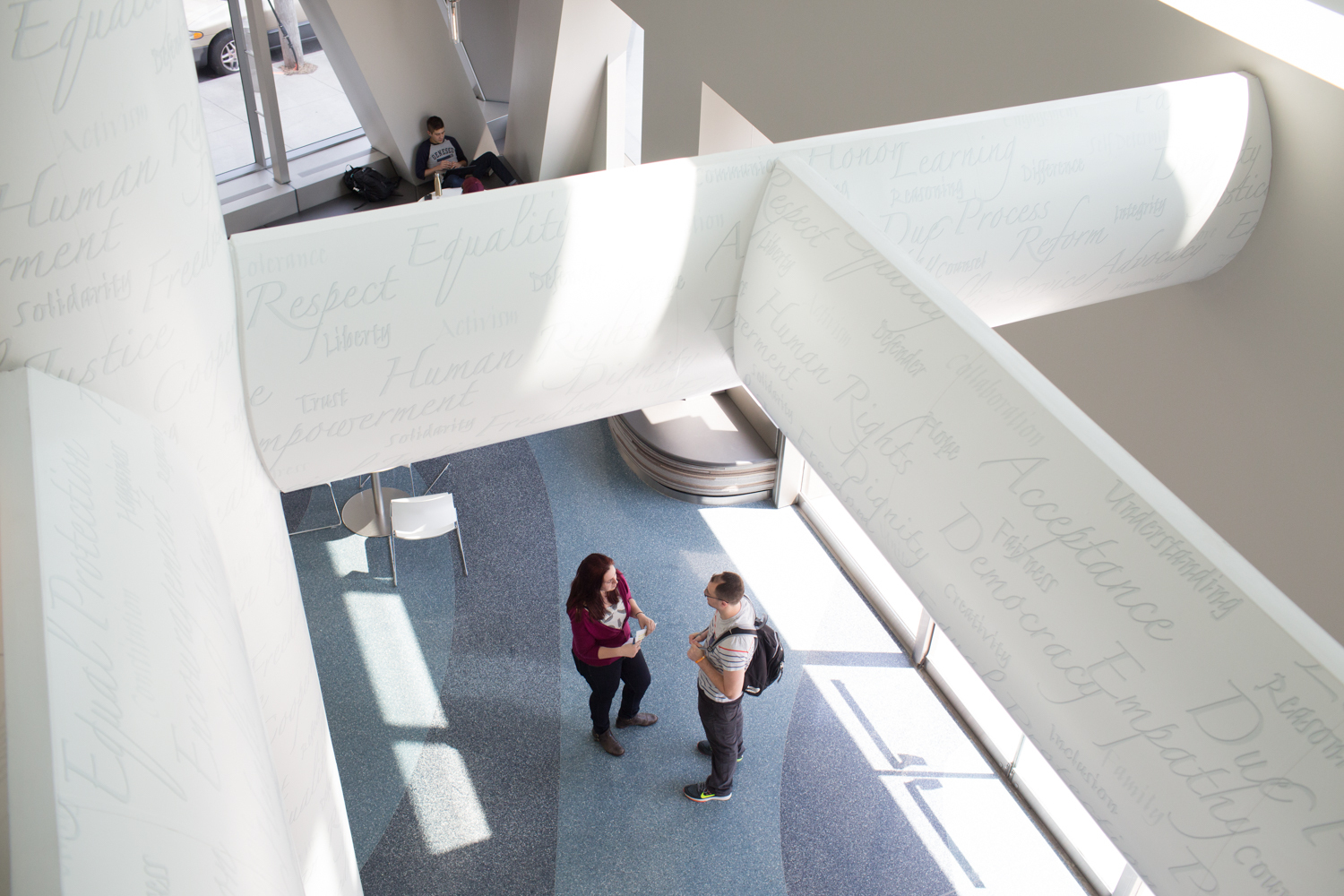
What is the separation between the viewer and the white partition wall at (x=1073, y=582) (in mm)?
1569

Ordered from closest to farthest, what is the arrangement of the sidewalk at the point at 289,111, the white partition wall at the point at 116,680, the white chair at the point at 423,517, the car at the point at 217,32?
the white partition wall at the point at 116,680 < the white chair at the point at 423,517 < the car at the point at 217,32 < the sidewalk at the point at 289,111

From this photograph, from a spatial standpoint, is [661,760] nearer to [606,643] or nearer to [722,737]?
[722,737]

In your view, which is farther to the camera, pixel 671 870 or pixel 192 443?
pixel 671 870

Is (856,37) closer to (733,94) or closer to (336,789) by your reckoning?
(733,94)

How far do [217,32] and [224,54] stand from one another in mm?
204

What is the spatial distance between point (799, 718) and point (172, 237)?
4.23 metres

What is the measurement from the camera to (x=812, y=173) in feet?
8.52

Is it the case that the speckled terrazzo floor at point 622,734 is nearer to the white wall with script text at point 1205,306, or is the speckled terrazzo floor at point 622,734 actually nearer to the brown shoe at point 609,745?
the brown shoe at point 609,745

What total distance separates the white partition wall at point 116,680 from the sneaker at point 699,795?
125 inches

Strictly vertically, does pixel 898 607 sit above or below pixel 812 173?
below

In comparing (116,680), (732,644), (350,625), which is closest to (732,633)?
(732,644)

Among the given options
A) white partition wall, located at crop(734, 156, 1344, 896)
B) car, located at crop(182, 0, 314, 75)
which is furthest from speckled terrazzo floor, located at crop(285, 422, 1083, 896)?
car, located at crop(182, 0, 314, 75)

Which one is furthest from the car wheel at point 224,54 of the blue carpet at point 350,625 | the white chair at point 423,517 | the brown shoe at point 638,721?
the brown shoe at point 638,721

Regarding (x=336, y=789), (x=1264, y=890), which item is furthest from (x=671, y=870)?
(x=1264, y=890)
